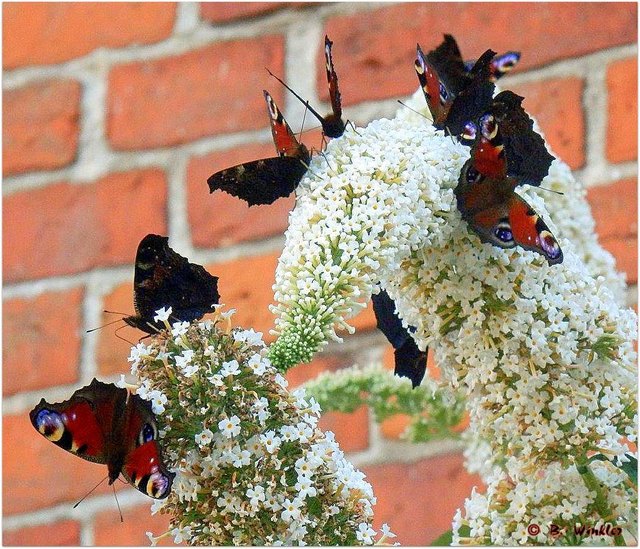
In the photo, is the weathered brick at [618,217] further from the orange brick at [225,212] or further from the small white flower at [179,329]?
the small white flower at [179,329]

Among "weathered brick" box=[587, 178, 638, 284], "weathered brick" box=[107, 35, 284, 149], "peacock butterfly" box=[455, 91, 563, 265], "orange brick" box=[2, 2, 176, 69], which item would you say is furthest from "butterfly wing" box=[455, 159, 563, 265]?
"orange brick" box=[2, 2, 176, 69]

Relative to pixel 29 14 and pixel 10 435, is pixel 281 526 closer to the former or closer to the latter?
pixel 10 435

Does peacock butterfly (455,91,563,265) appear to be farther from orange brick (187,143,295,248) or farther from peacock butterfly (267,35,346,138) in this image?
orange brick (187,143,295,248)

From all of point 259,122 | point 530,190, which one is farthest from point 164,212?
point 530,190

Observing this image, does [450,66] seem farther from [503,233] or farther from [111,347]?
[111,347]

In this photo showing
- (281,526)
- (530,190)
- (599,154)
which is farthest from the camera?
(599,154)

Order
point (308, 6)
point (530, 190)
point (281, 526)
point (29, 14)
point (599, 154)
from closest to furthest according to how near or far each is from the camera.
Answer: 1. point (281, 526)
2. point (530, 190)
3. point (599, 154)
4. point (308, 6)
5. point (29, 14)

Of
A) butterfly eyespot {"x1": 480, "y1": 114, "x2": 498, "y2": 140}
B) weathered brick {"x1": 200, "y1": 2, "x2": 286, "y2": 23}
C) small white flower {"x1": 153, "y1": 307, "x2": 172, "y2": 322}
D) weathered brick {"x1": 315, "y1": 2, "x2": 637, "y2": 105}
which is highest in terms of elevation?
weathered brick {"x1": 200, "y1": 2, "x2": 286, "y2": 23}

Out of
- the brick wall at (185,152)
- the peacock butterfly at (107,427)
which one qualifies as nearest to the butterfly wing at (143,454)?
the peacock butterfly at (107,427)
